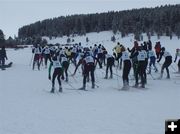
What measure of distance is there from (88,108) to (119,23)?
104916 millimetres

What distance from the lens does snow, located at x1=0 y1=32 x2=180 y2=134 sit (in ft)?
36.5

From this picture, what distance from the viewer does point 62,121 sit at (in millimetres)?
12195

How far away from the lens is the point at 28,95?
18562mm

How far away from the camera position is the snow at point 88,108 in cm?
1112

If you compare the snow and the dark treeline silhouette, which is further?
the dark treeline silhouette

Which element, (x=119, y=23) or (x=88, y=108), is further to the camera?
(x=119, y=23)

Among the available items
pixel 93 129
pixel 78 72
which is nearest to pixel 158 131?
pixel 93 129

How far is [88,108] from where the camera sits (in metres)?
14.6

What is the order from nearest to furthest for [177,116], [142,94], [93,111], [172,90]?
[177,116], [93,111], [142,94], [172,90]

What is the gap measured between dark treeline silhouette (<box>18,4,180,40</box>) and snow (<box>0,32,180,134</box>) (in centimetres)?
6004

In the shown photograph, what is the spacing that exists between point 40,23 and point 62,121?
152305 millimetres

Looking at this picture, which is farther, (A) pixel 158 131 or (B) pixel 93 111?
(B) pixel 93 111

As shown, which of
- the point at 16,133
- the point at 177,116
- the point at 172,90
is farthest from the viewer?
the point at 172,90

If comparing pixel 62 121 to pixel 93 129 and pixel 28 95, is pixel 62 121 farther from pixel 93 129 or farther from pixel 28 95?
pixel 28 95
